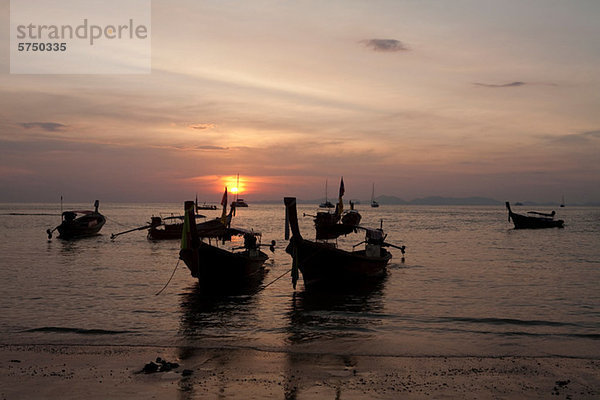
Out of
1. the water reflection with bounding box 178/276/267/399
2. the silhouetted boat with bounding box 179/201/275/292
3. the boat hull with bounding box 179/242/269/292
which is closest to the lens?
the water reflection with bounding box 178/276/267/399

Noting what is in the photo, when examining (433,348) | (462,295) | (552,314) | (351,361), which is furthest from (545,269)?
(351,361)

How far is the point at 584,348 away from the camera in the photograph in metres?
15.1

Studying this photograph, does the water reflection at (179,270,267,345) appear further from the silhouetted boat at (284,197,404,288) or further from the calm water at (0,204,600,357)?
the silhouetted boat at (284,197,404,288)

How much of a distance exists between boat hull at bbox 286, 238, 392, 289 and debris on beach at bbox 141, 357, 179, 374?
36.7 feet

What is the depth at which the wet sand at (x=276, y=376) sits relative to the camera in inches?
419

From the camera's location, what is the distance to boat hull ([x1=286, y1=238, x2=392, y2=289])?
79.8ft

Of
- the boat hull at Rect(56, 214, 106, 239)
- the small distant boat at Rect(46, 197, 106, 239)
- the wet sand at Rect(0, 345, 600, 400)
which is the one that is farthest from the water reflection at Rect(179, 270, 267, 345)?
the boat hull at Rect(56, 214, 106, 239)

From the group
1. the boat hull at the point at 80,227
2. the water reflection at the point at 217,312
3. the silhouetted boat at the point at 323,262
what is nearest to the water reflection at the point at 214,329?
the water reflection at the point at 217,312

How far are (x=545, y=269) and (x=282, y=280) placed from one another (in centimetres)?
1959

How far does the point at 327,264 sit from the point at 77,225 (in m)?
49.1

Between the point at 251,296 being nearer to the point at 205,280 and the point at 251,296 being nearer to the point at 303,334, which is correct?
the point at 205,280

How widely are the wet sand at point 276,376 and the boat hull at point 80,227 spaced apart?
52.7m

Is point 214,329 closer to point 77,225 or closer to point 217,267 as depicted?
point 217,267

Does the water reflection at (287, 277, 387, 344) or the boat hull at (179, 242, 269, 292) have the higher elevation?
the boat hull at (179, 242, 269, 292)
